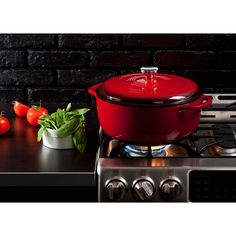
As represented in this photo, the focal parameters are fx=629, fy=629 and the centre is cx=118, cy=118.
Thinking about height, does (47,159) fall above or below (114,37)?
below

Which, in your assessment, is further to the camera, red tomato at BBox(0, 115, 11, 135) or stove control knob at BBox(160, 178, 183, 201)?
red tomato at BBox(0, 115, 11, 135)

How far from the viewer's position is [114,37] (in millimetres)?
2412

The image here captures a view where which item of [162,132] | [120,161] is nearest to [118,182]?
[120,161]

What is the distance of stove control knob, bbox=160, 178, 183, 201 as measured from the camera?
1791 mm

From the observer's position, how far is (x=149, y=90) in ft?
6.08

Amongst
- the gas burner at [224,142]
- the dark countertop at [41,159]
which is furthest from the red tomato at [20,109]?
the gas burner at [224,142]

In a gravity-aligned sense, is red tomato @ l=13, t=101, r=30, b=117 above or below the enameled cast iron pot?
below

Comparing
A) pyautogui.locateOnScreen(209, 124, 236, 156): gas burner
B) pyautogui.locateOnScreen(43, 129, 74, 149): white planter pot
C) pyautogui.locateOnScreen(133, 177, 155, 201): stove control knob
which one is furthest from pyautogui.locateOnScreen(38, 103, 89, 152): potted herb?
pyautogui.locateOnScreen(209, 124, 236, 156): gas burner

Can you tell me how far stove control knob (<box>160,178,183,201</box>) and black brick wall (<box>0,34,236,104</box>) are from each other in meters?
0.74

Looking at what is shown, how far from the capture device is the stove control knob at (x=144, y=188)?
1.79 metres

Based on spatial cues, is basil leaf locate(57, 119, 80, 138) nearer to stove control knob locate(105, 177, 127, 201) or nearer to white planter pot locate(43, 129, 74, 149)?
white planter pot locate(43, 129, 74, 149)

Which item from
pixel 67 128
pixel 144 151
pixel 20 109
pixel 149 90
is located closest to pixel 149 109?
pixel 149 90

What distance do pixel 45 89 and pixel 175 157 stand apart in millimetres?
796

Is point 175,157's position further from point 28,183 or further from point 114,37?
point 114,37
